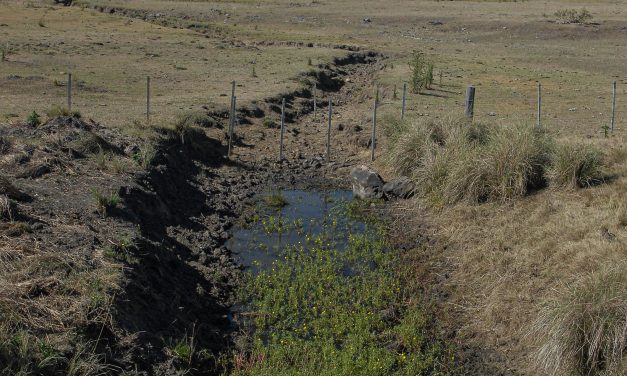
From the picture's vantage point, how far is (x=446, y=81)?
35.2 metres

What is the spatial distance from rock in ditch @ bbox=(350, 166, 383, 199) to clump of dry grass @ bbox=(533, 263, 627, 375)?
9.04 metres

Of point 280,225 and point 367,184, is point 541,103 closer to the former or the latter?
point 367,184

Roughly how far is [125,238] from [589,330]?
295 inches

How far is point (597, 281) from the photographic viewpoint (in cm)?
1028

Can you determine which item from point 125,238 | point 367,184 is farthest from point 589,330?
point 367,184

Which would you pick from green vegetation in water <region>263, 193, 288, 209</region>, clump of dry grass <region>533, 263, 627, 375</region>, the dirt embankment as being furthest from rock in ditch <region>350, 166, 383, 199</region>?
clump of dry grass <region>533, 263, 627, 375</region>

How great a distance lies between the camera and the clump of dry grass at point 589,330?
31.7 ft

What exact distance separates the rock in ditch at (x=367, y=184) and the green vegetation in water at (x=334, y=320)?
366cm

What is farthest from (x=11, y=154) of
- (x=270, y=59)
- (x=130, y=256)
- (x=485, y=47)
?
(x=485, y=47)

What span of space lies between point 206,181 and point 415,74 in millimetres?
14048

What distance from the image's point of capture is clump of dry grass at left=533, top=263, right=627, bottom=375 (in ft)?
31.7

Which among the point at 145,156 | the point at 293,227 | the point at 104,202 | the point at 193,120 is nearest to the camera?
the point at 104,202

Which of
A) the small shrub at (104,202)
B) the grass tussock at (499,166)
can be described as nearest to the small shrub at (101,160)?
the small shrub at (104,202)

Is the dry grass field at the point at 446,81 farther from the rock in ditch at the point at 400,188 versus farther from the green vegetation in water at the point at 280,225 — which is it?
the green vegetation in water at the point at 280,225
